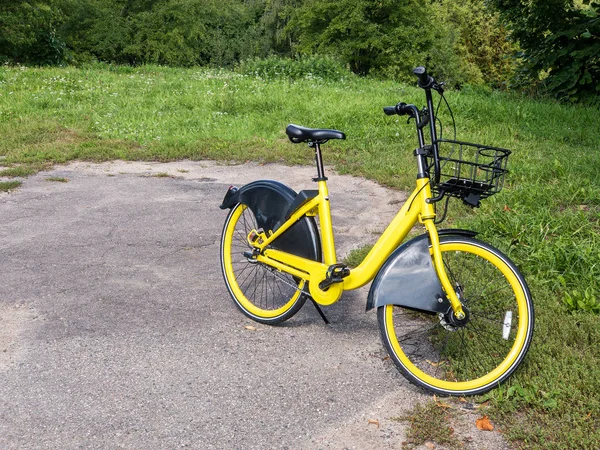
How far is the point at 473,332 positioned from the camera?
4.02 metres

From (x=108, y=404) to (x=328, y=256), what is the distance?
1467 millimetres

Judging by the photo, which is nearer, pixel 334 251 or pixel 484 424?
pixel 484 424

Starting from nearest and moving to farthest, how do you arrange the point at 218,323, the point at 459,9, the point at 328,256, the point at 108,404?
the point at 108,404
the point at 328,256
the point at 218,323
the point at 459,9

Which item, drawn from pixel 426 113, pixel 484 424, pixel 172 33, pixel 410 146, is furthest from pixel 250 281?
pixel 172 33

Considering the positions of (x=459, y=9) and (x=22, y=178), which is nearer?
(x=22, y=178)

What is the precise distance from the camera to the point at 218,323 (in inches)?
175

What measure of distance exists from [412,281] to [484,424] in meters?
0.79

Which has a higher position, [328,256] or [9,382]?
[328,256]

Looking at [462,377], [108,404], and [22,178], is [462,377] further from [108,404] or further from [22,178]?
[22,178]

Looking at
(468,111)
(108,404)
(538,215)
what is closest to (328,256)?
(108,404)

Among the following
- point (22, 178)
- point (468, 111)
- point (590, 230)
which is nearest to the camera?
point (590, 230)

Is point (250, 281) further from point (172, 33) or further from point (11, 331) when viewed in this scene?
point (172, 33)

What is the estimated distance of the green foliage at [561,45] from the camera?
1183 cm

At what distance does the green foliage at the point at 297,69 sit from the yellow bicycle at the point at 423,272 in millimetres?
11626
